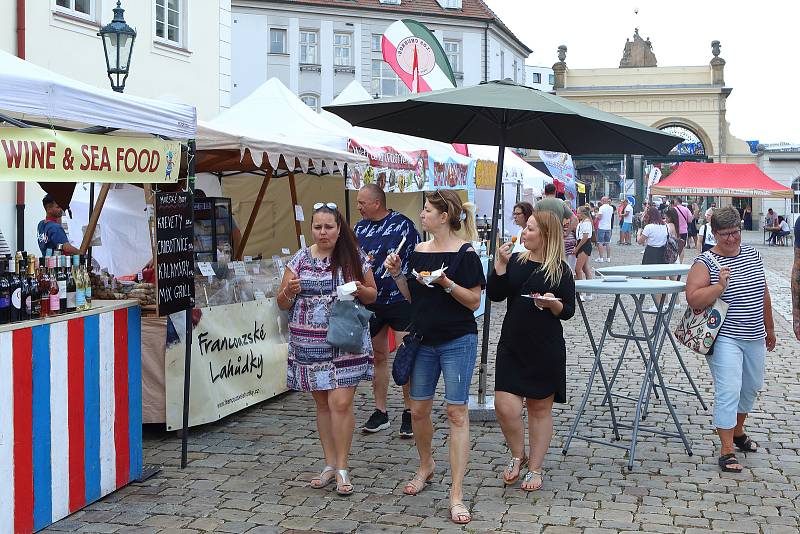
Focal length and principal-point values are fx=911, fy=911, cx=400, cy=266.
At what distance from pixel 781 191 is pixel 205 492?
66.9 ft

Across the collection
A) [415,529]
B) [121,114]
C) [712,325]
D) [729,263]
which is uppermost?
[121,114]

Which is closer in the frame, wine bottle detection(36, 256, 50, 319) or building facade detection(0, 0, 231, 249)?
wine bottle detection(36, 256, 50, 319)

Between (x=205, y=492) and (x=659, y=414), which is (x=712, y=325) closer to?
(x=659, y=414)

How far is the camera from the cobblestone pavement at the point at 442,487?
464 cm

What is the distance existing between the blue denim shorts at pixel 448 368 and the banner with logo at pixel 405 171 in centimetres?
388

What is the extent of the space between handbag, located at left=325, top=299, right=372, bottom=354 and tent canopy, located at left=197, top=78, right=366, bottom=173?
2.19m

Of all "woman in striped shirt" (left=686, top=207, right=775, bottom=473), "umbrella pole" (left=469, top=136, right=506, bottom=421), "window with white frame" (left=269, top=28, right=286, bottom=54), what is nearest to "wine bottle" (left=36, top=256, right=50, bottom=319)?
"umbrella pole" (left=469, top=136, right=506, bottom=421)

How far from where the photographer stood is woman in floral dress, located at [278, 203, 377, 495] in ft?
16.6

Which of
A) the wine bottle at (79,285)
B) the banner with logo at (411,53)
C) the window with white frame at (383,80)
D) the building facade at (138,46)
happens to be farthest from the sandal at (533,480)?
the window with white frame at (383,80)

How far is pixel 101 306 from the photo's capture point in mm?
5020

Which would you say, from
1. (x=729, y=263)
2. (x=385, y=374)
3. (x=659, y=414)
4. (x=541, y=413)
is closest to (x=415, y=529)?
(x=541, y=413)

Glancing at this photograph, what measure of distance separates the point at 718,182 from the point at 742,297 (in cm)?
1759

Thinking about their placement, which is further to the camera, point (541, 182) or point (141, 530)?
point (541, 182)

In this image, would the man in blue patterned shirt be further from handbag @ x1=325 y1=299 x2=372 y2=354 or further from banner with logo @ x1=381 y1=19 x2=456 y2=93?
banner with logo @ x1=381 y1=19 x2=456 y2=93
